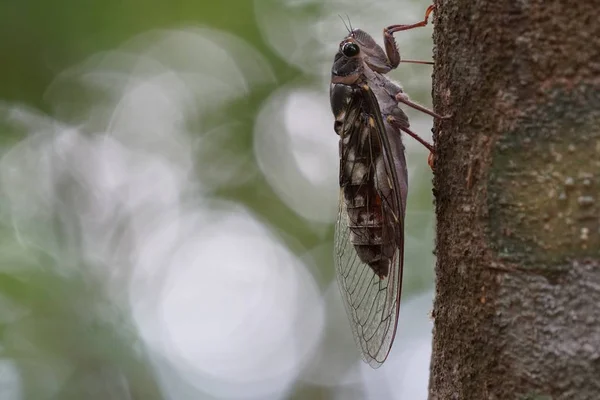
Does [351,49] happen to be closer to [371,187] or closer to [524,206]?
[371,187]

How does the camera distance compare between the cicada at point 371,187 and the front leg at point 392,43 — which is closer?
the cicada at point 371,187

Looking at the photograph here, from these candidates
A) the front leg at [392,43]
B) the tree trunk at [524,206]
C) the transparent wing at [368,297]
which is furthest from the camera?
the front leg at [392,43]

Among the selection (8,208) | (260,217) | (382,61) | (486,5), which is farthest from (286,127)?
(486,5)

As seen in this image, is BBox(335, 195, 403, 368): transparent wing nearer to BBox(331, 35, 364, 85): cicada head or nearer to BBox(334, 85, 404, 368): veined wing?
BBox(334, 85, 404, 368): veined wing

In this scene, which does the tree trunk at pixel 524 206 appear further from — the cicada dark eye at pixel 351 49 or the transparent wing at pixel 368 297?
the cicada dark eye at pixel 351 49

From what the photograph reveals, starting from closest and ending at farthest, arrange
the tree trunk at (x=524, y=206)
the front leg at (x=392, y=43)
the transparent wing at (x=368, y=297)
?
the tree trunk at (x=524, y=206)
the transparent wing at (x=368, y=297)
the front leg at (x=392, y=43)

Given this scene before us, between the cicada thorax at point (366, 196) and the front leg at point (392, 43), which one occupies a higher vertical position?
the front leg at point (392, 43)

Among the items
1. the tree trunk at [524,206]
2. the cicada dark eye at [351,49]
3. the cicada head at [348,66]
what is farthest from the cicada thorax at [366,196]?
the tree trunk at [524,206]

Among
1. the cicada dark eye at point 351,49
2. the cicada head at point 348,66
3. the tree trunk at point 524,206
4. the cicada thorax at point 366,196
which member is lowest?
the tree trunk at point 524,206

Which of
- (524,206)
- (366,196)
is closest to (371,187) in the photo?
(366,196)
